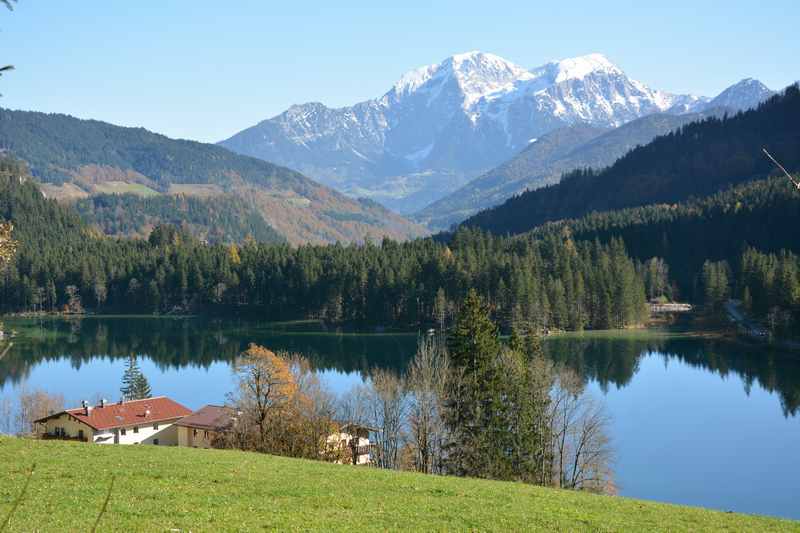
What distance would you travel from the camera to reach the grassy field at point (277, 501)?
62.7 ft

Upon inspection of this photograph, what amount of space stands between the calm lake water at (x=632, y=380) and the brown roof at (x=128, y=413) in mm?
15129

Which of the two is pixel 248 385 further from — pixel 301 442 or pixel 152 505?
pixel 152 505

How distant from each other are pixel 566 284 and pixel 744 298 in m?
26.9

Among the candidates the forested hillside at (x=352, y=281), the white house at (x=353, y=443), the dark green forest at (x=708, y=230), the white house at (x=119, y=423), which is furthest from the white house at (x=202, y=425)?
the dark green forest at (x=708, y=230)

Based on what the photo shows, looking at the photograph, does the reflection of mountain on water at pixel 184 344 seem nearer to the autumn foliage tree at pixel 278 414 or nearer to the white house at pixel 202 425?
the white house at pixel 202 425

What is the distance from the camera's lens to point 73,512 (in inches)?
750

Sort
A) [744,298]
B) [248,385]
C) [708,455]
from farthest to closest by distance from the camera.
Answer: [744,298] < [708,455] < [248,385]

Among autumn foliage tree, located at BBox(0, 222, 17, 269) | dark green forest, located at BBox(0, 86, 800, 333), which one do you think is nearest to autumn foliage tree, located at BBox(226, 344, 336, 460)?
autumn foliage tree, located at BBox(0, 222, 17, 269)

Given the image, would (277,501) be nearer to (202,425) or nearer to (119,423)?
(202,425)

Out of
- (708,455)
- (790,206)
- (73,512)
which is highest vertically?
(790,206)

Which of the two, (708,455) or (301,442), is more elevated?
(301,442)

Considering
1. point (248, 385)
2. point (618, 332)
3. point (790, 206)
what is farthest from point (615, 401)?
point (790, 206)

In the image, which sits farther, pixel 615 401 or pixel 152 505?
pixel 615 401

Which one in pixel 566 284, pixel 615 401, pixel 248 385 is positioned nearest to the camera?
pixel 248 385
